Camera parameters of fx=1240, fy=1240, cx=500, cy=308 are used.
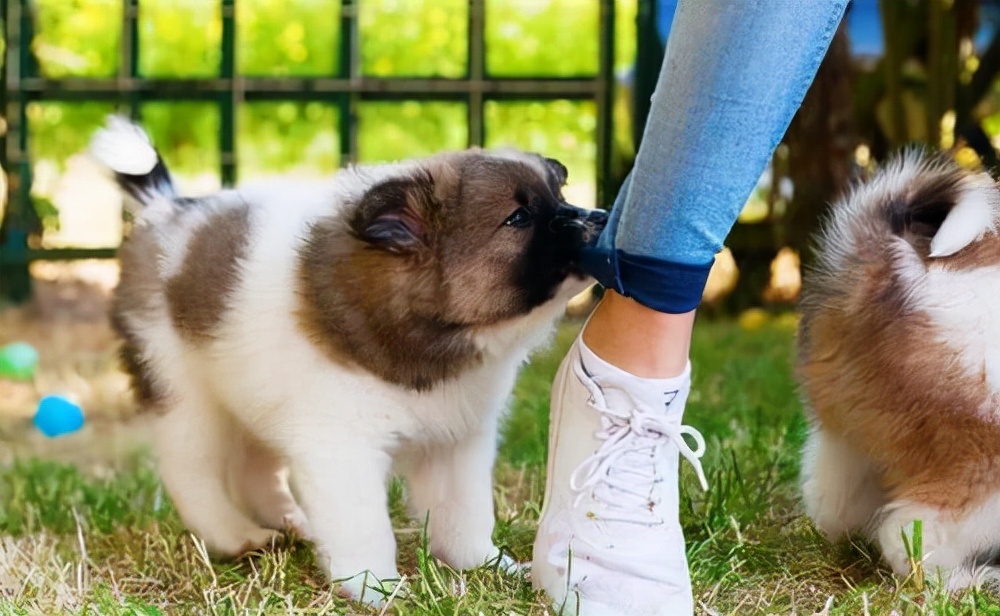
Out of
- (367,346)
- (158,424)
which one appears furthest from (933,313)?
(158,424)

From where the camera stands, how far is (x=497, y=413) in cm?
236

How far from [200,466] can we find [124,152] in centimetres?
69

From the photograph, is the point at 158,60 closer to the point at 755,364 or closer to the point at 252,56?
the point at 252,56

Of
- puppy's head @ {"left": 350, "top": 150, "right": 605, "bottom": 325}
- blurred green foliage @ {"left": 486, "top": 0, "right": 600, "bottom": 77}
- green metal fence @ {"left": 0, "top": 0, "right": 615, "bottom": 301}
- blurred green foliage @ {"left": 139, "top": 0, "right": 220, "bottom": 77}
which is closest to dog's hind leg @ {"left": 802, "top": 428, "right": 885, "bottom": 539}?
puppy's head @ {"left": 350, "top": 150, "right": 605, "bottom": 325}

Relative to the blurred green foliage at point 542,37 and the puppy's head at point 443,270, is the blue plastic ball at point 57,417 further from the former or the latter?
the blurred green foliage at point 542,37

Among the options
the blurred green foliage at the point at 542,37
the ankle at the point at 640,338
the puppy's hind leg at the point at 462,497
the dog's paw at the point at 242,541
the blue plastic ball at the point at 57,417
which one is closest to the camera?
the ankle at the point at 640,338

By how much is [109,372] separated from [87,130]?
4.03ft

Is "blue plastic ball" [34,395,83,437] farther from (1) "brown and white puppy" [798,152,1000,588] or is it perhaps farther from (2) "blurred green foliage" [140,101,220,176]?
(1) "brown and white puppy" [798,152,1000,588]

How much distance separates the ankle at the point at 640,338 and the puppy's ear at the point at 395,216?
1.17 ft

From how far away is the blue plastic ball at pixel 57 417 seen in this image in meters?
3.94

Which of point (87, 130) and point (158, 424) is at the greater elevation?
point (87, 130)

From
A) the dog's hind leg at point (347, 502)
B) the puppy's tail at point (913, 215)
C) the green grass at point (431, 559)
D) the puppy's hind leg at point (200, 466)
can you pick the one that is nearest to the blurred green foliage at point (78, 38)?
the green grass at point (431, 559)

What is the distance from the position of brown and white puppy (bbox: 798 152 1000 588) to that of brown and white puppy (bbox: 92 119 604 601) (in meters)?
0.54

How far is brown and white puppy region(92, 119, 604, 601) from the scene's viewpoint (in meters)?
2.12
